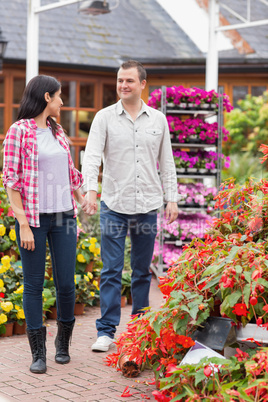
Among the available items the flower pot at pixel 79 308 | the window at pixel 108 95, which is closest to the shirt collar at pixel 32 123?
the flower pot at pixel 79 308

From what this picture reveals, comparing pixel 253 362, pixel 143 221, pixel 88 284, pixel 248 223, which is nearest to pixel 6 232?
pixel 88 284

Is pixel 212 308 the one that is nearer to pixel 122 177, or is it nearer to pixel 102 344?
pixel 102 344

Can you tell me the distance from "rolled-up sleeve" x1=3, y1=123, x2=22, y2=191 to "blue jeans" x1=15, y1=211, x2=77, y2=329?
0.31 meters

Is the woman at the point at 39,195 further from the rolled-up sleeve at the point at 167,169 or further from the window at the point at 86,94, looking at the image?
the window at the point at 86,94

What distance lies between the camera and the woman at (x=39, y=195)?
417 centimetres

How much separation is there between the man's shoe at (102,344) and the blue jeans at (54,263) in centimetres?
43

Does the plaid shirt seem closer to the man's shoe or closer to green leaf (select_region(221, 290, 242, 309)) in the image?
the man's shoe

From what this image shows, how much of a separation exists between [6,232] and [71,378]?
2.40 meters

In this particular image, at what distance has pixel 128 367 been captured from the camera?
4207 millimetres

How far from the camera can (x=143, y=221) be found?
198 inches

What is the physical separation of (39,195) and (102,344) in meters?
1.29

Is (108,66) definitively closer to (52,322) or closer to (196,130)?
(196,130)

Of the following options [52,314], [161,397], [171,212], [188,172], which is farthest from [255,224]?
[188,172]

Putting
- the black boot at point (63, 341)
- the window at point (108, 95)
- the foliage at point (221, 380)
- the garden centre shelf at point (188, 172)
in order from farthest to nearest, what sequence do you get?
the window at point (108, 95)
the garden centre shelf at point (188, 172)
the black boot at point (63, 341)
the foliage at point (221, 380)
